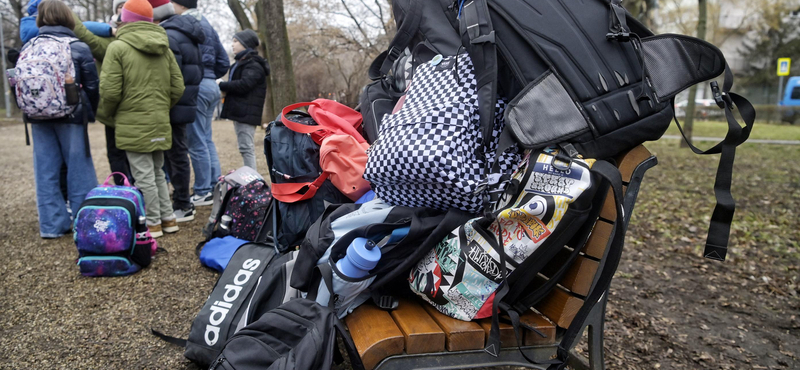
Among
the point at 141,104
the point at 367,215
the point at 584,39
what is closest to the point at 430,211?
the point at 367,215

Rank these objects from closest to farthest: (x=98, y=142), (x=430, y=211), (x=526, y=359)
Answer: (x=526, y=359)
(x=430, y=211)
(x=98, y=142)

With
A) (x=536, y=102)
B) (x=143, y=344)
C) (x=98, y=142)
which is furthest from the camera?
(x=98, y=142)

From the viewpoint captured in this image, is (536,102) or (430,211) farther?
(430,211)

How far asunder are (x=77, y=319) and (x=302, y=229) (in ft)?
4.58

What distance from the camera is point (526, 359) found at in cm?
184

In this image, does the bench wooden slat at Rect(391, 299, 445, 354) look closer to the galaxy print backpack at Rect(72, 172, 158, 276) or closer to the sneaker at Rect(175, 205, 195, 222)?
the galaxy print backpack at Rect(72, 172, 158, 276)

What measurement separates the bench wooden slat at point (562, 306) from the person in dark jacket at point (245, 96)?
4.21 meters

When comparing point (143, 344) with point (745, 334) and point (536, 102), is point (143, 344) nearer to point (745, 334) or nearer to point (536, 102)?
point (536, 102)

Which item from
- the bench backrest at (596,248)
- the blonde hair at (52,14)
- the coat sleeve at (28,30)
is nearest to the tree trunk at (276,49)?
the blonde hair at (52,14)

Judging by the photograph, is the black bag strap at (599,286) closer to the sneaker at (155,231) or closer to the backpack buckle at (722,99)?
the backpack buckle at (722,99)

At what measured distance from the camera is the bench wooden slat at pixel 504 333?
180cm

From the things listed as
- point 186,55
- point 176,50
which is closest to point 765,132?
point 186,55

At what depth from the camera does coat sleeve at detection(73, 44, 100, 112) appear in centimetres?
411

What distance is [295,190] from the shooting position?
2703mm
